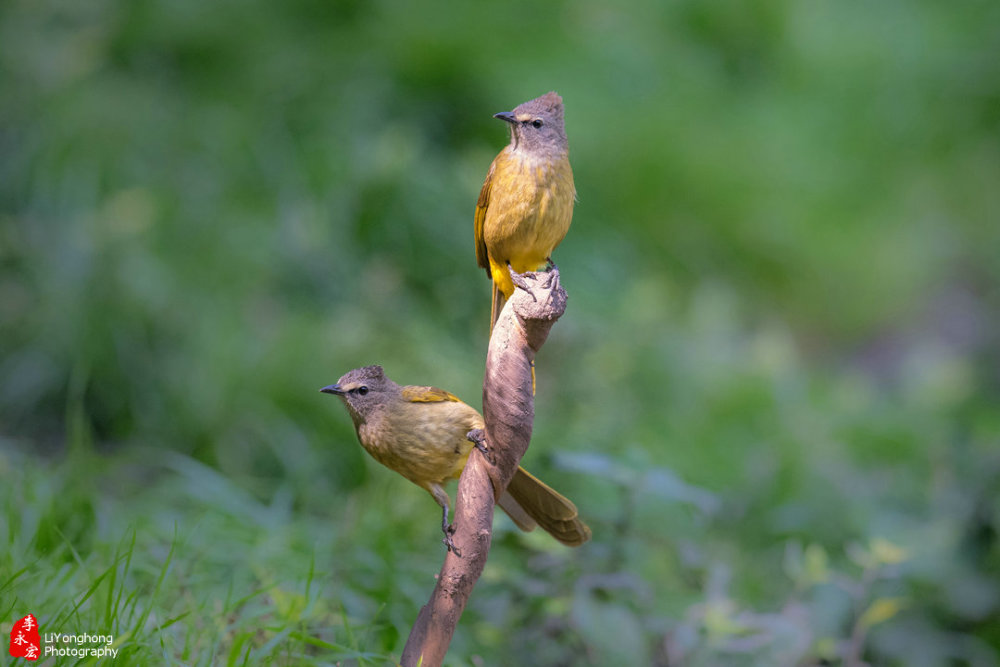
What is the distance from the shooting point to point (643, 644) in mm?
2807

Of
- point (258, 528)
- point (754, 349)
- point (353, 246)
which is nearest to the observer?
point (258, 528)

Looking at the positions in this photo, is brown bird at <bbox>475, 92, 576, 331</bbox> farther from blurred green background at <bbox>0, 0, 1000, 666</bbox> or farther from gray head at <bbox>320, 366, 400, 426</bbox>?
blurred green background at <bbox>0, 0, 1000, 666</bbox>

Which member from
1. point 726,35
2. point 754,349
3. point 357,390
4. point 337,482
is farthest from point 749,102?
point 357,390

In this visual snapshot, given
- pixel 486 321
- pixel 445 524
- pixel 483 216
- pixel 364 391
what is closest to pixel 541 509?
pixel 445 524

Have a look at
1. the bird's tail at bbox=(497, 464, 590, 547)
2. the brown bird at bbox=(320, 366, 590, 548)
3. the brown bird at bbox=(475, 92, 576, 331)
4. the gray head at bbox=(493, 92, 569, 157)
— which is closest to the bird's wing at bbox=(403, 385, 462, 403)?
the brown bird at bbox=(320, 366, 590, 548)

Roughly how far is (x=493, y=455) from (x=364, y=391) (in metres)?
0.32

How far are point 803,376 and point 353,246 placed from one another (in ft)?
9.59

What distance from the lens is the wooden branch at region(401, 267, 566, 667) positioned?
1.78 metres

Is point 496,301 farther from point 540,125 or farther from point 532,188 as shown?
point 540,125

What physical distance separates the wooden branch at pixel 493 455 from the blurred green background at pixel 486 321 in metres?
0.31

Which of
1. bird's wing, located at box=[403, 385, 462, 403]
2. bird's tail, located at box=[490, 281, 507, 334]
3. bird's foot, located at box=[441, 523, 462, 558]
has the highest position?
bird's tail, located at box=[490, 281, 507, 334]

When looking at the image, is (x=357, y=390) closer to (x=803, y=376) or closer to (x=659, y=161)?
(x=803, y=376)

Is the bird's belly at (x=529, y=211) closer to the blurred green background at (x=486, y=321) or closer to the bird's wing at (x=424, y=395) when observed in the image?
the bird's wing at (x=424, y=395)

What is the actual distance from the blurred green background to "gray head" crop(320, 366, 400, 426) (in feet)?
1.71
